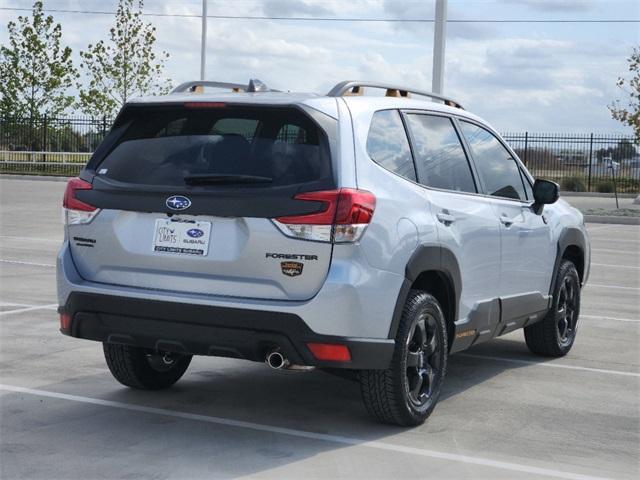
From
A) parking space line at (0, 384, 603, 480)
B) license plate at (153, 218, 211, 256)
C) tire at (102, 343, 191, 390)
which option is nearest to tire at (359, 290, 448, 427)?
parking space line at (0, 384, 603, 480)

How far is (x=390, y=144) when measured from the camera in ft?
21.0

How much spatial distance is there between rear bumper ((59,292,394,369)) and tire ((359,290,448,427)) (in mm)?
215

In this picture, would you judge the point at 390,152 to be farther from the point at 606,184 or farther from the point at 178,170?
the point at 606,184

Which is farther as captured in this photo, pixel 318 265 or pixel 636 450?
pixel 636 450

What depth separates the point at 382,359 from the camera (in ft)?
19.3

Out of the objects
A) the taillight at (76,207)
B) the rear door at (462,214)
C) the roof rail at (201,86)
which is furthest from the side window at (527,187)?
the taillight at (76,207)

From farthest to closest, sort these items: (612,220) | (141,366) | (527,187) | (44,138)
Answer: (44,138) → (612,220) → (527,187) → (141,366)

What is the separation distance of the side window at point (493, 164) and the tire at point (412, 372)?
139cm

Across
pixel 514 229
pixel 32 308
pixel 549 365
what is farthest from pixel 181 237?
pixel 32 308

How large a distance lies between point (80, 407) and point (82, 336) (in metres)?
0.70

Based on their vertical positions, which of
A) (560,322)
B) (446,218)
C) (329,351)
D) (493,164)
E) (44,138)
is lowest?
(560,322)

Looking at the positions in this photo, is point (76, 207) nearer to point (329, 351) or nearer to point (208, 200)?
point (208, 200)

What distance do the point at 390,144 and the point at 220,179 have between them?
104cm

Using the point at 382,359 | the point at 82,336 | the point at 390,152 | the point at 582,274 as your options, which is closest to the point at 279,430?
the point at 382,359
